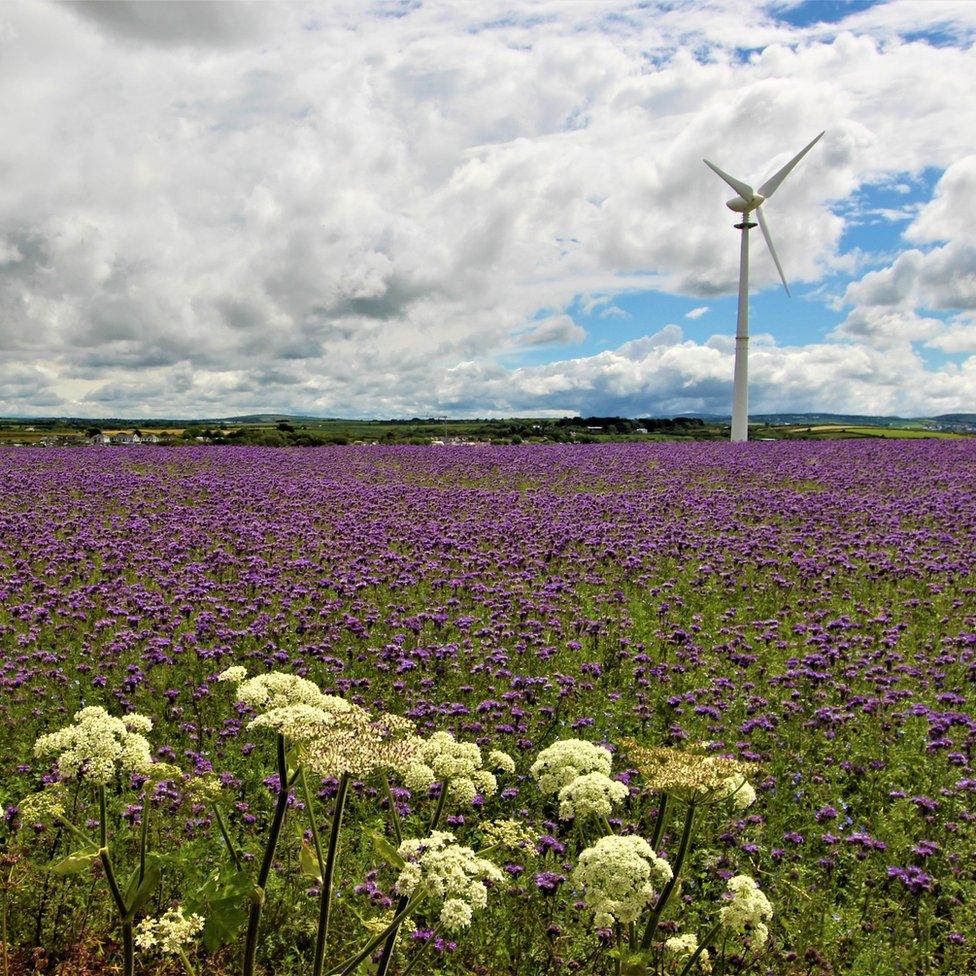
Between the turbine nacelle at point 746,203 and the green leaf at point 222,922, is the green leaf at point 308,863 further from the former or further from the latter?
the turbine nacelle at point 746,203

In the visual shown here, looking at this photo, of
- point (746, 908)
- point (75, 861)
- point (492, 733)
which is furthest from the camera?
point (492, 733)

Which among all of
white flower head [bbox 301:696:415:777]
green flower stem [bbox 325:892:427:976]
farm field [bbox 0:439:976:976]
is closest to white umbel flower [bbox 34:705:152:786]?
farm field [bbox 0:439:976:976]

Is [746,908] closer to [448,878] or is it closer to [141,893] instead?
[448,878]

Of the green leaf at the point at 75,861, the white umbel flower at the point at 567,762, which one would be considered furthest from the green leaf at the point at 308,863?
the white umbel flower at the point at 567,762

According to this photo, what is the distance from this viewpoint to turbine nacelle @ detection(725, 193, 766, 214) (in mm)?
47625

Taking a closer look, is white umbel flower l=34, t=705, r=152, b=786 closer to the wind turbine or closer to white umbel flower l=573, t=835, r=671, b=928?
white umbel flower l=573, t=835, r=671, b=928

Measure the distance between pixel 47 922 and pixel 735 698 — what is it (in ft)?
22.3

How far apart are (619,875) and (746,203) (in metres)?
51.5

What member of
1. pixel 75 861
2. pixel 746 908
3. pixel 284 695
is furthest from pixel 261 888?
pixel 746 908

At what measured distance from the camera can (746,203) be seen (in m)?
48.0

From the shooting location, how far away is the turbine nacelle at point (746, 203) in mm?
47625

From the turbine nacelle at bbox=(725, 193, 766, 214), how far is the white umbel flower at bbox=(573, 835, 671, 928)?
51121 millimetres

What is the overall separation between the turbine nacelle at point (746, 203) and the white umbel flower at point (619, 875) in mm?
51121

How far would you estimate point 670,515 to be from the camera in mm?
19062
